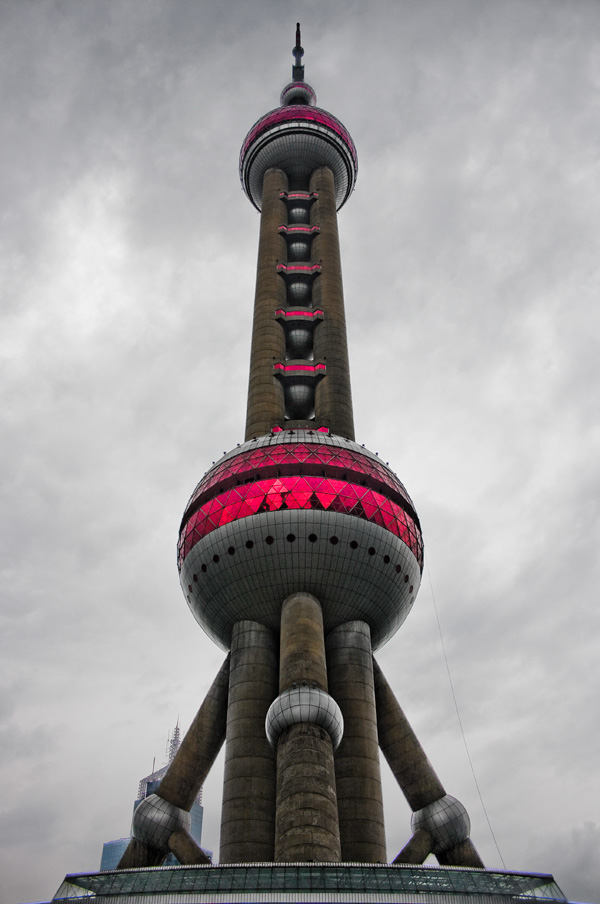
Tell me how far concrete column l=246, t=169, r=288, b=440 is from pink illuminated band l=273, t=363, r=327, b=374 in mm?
712

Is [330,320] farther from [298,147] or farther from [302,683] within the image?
[302,683]

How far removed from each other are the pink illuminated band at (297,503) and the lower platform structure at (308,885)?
70.6 ft

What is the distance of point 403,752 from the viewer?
159 ft

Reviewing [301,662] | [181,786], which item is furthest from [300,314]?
[181,786]

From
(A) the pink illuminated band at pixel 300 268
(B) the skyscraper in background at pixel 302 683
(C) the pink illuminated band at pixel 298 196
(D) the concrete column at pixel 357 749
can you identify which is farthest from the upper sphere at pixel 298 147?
(D) the concrete column at pixel 357 749

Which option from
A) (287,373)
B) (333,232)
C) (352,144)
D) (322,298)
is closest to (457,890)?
(287,373)

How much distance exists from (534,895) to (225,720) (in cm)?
2292

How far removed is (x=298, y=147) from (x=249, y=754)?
2513 inches

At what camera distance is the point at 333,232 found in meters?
76.4

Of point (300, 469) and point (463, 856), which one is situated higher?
point (300, 469)

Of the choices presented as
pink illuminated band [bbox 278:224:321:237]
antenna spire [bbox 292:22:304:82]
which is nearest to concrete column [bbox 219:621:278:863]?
pink illuminated band [bbox 278:224:321:237]

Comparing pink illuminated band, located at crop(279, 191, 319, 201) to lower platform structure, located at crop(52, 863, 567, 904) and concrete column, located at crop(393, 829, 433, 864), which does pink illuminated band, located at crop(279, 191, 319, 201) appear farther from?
lower platform structure, located at crop(52, 863, 567, 904)

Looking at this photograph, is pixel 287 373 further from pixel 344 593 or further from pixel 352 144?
pixel 352 144

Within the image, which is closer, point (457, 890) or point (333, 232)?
point (457, 890)
